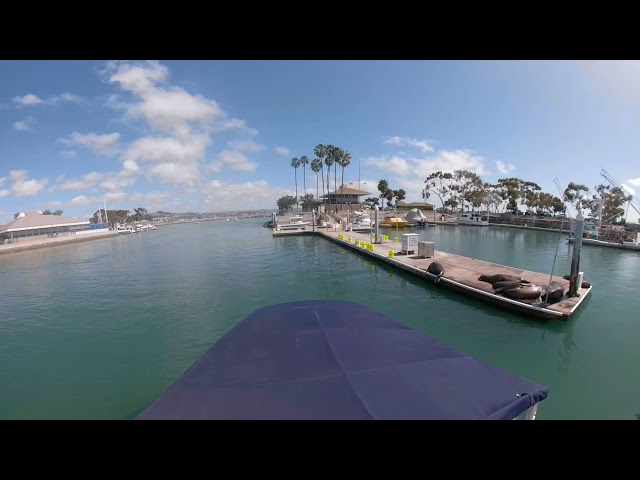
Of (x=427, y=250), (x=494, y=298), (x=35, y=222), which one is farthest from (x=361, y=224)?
(x=35, y=222)

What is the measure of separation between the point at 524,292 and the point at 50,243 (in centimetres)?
7741

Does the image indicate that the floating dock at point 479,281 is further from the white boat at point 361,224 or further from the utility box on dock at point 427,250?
the white boat at point 361,224

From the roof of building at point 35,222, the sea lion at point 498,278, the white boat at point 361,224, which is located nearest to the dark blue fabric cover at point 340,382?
the sea lion at point 498,278

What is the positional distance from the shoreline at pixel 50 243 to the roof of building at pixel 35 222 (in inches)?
358

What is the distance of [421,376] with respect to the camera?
13.5ft

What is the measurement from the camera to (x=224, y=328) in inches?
523

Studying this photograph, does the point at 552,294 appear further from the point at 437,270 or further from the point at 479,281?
the point at 437,270

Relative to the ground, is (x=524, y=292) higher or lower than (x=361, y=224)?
lower

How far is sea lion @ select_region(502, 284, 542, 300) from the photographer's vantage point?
516 inches
